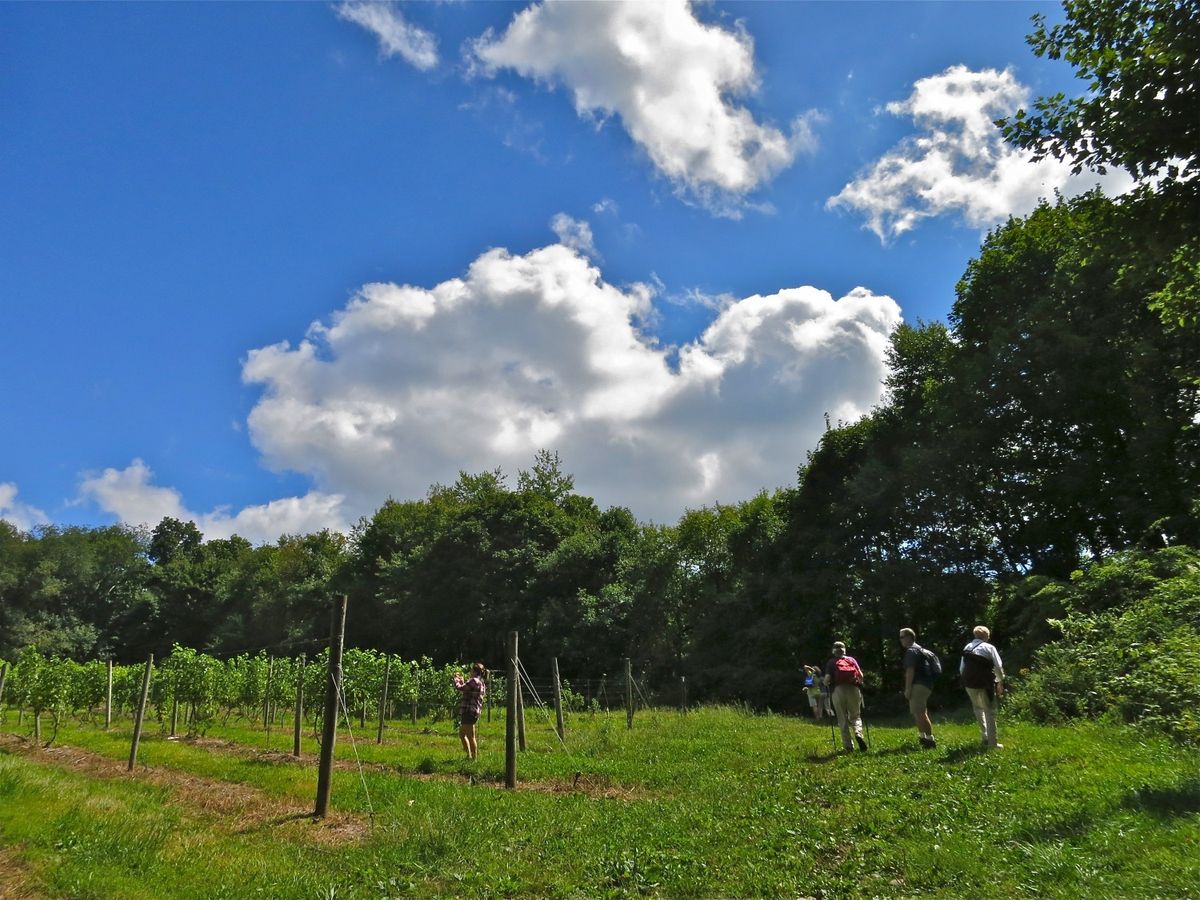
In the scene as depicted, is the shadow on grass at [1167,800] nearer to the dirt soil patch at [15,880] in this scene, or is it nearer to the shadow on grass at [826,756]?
the shadow on grass at [826,756]

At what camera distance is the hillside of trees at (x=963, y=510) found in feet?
32.2

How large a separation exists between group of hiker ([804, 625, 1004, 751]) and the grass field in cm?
45

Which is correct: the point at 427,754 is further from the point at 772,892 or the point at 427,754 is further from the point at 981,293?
the point at 981,293

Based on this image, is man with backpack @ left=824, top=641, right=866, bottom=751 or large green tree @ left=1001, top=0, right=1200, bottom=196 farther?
man with backpack @ left=824, top=641, right=866, bottom=751

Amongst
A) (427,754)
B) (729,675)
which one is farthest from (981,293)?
(427,754)

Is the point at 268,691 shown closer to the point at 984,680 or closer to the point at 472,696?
the point at 472,696

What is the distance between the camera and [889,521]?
106 ft

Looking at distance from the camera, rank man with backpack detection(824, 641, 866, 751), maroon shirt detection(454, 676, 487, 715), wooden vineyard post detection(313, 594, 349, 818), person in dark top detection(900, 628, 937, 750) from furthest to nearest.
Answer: maroon shirt detection(454, 676, 487, 715) < man with backpack detection(824, 641, 866, 751) < person in dark top detection(900, 628, 937, 750) < wooden vineyard post detection(313, 594, 349, 818)

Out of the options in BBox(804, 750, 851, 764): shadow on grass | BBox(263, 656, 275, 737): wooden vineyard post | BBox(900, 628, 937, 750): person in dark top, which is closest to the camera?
BBox(900, 628, 937, 750): person in dark top

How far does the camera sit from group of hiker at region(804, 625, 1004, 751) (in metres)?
11.3

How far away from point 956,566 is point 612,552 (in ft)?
69.6

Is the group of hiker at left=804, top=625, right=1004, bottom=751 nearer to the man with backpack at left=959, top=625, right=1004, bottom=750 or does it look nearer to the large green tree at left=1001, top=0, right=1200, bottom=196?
the man with backpack at left=959, top=625, right=1004, bottom=750

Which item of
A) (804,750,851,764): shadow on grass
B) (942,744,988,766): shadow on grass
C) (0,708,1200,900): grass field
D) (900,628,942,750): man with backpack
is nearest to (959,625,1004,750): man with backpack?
(942,744,988,766): shadow on grass

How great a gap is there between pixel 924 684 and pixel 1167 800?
5.85 metres
